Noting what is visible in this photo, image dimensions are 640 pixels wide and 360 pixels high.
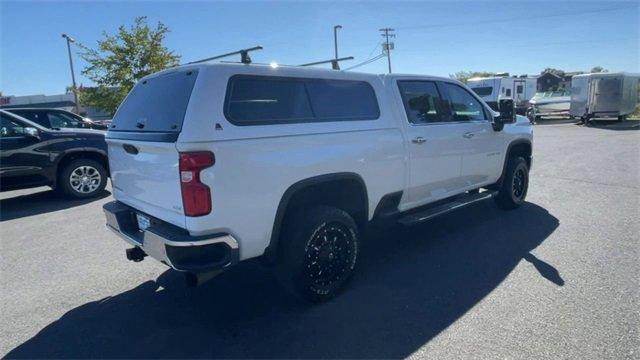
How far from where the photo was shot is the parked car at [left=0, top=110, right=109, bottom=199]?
A: 7000 mm

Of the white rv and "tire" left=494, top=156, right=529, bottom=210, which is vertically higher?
the white rv

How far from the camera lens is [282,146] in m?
3.11

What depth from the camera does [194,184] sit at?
2.75 meters

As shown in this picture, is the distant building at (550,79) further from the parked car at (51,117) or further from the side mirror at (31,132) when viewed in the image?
the side mirror at (31,132)

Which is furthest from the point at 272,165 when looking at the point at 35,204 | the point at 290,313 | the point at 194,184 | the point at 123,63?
the point at 123,63

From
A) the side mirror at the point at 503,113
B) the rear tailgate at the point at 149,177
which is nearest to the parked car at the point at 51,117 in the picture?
the rear tailgate at the point at 149,177

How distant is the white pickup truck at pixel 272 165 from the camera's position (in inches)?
111

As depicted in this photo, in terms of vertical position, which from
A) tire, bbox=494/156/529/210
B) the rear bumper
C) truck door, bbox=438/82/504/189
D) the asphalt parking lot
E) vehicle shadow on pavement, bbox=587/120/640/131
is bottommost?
the asphalt parking lot

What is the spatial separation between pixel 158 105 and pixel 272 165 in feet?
3.60

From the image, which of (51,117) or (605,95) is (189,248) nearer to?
(51,117)

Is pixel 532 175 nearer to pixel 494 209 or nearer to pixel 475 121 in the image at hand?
pixel 494 209

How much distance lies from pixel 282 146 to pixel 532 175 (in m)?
7.41

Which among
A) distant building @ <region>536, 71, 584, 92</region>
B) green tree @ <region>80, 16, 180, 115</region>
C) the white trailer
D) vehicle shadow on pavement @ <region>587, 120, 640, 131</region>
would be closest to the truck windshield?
the white trailer

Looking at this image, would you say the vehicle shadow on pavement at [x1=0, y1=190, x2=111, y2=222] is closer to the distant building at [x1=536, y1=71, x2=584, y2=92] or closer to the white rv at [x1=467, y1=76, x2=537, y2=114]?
the white rv at [x1=467, y1=76, x2=537, y2=114]
